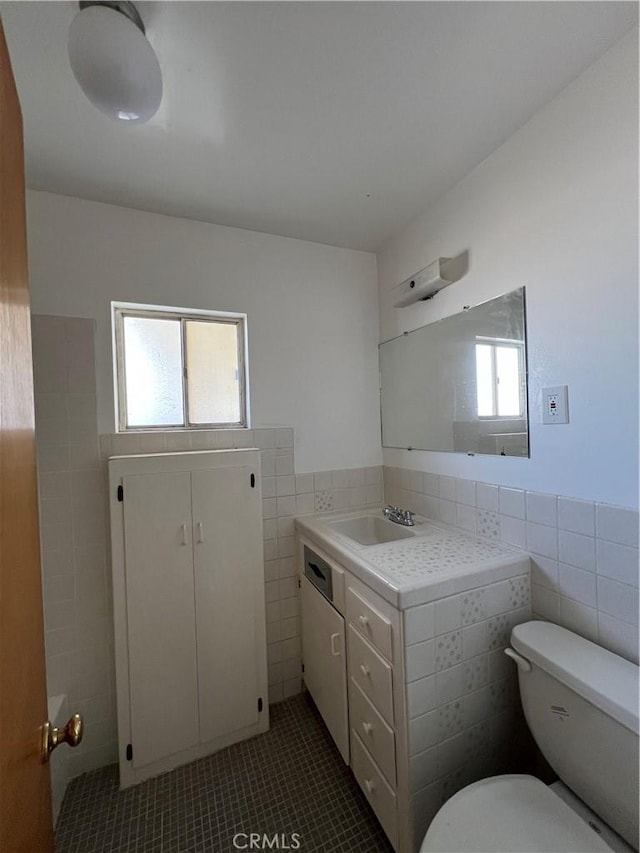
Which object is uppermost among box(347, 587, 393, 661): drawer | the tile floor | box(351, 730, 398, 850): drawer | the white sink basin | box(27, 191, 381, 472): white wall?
box(27, 191, 381, 472): white wall

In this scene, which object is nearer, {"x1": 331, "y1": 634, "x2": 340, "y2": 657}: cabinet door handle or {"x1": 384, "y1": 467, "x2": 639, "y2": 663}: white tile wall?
{"x1": 384, "y1": 467, "x2": 639, "y2": 663}: white tile wall

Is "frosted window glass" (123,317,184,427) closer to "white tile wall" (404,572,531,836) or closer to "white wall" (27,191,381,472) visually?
"white wall" (27,191,381,472)

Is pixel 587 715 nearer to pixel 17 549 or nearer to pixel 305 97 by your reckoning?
A: pixel 17 549

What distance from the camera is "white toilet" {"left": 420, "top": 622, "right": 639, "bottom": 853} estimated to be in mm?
855

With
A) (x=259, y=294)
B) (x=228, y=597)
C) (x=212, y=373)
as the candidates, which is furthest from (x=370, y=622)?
(x=259, y=294)

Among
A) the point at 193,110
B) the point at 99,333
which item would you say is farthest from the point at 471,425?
the point at 99,333

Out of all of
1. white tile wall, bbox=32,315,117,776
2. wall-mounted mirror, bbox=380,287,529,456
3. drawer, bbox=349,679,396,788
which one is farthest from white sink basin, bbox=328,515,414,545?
white tile wall, bbox=32,315,117,776

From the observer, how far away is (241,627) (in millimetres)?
1699

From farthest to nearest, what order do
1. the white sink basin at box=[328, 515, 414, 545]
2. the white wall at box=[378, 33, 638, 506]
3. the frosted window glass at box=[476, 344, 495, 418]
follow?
the white sink basin at box=[328, 515, 414, 545]
the frosted window glass at box=[476, 344, 495, 418]
the white wall at box=[378, 33, 638, 506]

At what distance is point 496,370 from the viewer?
1.44 meters

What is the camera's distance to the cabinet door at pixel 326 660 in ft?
4.76

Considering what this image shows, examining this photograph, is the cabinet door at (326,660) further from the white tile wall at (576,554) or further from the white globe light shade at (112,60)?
the white globe light shade at (112,60)

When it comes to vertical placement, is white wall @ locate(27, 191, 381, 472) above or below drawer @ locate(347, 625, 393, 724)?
above

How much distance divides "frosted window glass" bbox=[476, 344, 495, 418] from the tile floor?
5.40 ft
